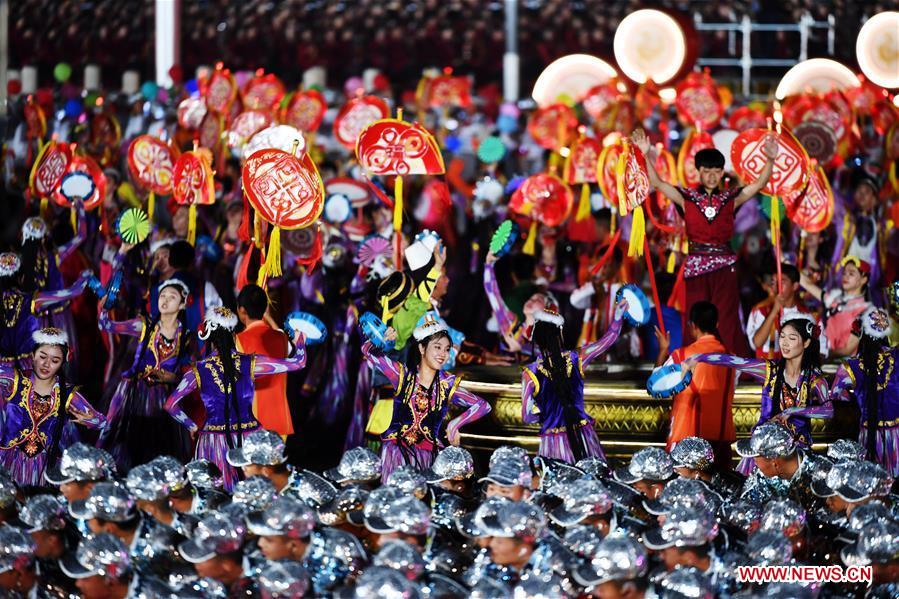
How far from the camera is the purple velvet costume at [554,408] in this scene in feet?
21.1

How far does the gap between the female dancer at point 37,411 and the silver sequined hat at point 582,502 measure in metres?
2.36

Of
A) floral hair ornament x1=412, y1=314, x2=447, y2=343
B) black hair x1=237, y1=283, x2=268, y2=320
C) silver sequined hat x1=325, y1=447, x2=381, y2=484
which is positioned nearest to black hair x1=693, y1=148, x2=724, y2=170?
floral hair ornament x1=412, y1=314, x2=447, y2=343

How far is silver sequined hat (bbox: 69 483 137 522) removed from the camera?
191 inches

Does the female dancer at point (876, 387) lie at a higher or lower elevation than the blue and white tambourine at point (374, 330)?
lower

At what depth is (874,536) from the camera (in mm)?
4730

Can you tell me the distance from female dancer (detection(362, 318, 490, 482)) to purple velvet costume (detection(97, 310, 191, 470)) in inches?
46.9

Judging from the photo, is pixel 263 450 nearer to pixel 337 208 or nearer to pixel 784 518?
pixel 784 518

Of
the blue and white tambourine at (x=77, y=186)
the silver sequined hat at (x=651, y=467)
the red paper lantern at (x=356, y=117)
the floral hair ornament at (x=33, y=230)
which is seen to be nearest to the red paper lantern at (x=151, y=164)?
the blue and white tambourine at (x=77, y=186)

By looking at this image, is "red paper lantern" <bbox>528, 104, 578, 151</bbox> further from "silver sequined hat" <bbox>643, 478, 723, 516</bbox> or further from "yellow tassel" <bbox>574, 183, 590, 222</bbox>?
"silver sequined hat" <bbox>643, 478, 723, 516</bbox>

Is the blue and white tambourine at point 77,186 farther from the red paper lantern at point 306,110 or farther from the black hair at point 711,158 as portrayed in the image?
the black hair at point 711,158

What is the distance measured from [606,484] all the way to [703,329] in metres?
1.56

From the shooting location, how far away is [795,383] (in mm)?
6449

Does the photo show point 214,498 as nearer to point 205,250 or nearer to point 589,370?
point 589,370

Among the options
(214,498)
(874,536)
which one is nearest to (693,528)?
(874,536)
